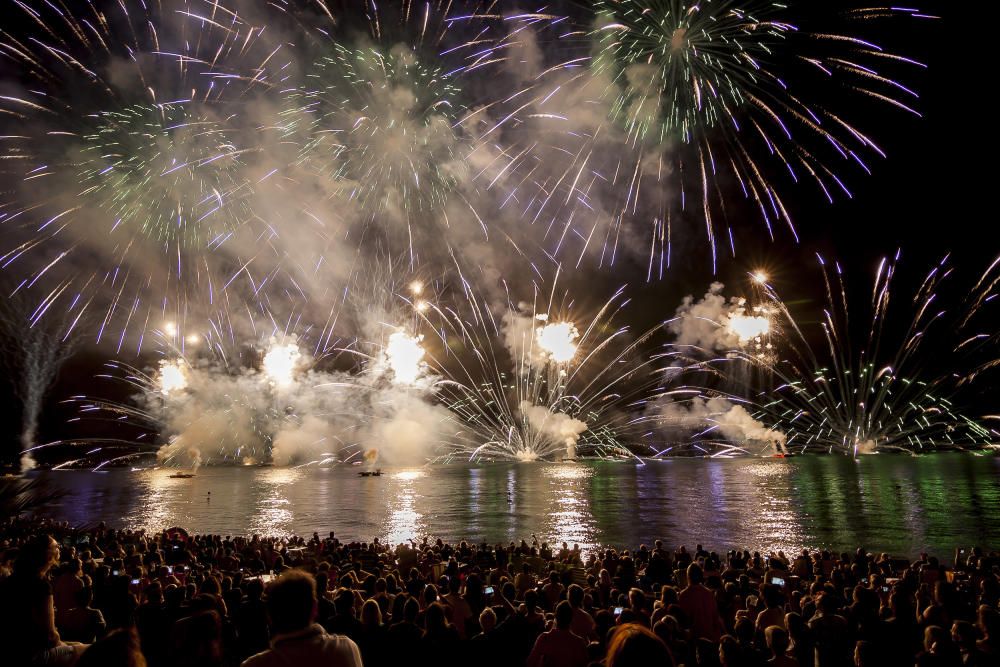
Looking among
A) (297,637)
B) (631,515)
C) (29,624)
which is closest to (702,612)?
(297,637)

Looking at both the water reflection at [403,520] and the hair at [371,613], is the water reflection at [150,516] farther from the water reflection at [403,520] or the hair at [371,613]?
the hair at [371,613]

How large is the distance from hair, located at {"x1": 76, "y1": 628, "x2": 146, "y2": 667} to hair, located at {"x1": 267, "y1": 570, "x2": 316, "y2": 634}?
627 mm

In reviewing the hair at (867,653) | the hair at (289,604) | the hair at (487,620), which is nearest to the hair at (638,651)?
the hair at (289,604)

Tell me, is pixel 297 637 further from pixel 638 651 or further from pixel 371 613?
pixel 371 613

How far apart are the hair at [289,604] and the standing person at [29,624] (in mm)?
1837

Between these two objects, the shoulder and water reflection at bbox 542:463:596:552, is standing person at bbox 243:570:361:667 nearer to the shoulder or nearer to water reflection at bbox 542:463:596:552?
the shoulder

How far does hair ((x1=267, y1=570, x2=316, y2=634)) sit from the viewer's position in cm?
306

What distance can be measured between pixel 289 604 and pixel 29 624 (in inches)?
90.3

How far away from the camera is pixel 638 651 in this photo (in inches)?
97.8

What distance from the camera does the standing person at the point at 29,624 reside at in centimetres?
370

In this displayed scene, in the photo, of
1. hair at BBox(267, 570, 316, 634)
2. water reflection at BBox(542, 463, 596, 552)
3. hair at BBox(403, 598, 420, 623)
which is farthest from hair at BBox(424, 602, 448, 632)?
water reflection at BBox(542, 463, 596, 552)

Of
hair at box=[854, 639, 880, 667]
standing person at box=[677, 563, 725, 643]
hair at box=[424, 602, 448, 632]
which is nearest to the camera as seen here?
hair at box=[424, 602, 448, 632]

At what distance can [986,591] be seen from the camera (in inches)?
453

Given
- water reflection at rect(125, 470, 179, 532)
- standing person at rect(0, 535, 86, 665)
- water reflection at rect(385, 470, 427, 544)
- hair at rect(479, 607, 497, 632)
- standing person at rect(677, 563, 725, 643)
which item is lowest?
water reflection at rect(125, 470, 179, 532)
